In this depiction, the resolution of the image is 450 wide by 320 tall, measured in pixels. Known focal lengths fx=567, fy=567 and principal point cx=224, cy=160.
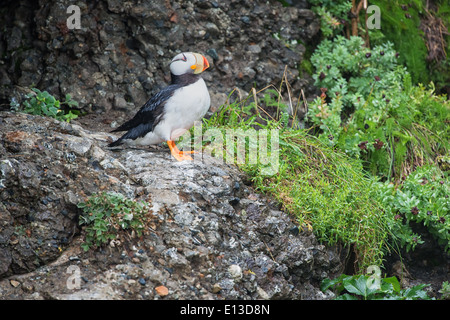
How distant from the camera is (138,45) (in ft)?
18.1

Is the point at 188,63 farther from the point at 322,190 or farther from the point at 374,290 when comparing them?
the point at 374,290

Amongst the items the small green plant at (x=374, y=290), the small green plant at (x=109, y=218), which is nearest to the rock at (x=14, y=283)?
the small green plant at (x=109, y=218)

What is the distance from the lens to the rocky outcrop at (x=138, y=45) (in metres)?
5.21

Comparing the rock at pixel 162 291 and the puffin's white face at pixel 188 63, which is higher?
the puffin's white face at pixel 188 63

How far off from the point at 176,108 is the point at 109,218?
3.77 ft

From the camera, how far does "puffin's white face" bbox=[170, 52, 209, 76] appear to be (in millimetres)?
4363

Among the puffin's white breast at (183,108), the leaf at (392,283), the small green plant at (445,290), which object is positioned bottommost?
the small green plant at (445,290)

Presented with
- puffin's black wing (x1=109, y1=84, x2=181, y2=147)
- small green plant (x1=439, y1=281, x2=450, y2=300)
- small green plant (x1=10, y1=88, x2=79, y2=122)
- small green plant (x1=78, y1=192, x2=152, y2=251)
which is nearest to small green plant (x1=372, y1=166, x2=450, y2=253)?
small green plant (x1=439, y1=281, x2=450, y2=300)

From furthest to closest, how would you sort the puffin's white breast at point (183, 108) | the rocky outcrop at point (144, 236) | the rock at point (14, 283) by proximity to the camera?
the puffin's white breast at point (183, 108)
the rocky outcrop at point (144, 236)
the rock at point (14, 283)

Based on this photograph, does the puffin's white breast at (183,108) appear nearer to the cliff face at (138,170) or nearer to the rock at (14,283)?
the cliff face at (138,170)

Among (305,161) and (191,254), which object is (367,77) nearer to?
(305,161)

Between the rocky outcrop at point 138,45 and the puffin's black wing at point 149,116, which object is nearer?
the puffin's black wing at point 149,116

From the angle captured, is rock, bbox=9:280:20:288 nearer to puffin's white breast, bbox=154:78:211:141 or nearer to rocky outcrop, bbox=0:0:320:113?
puffin's white breast, bbox=154:78:211:141

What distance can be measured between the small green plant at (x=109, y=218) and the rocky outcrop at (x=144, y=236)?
7cm
